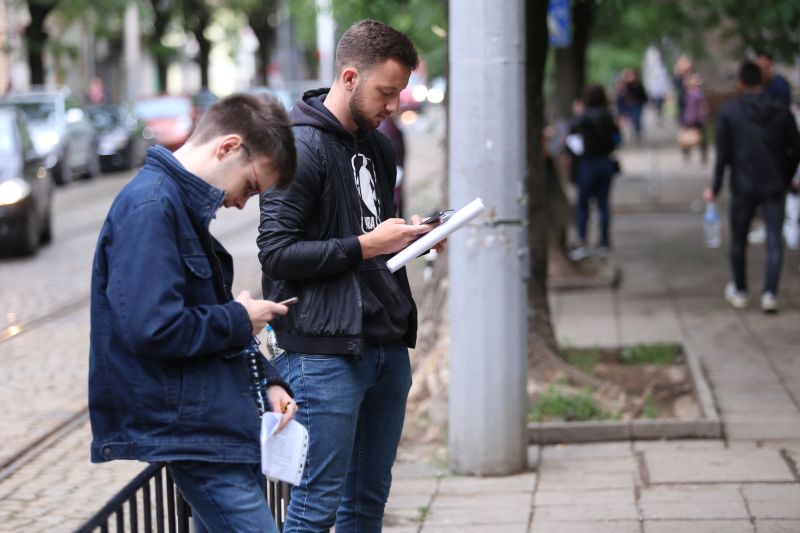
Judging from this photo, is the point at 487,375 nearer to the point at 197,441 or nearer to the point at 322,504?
the point at 322,504

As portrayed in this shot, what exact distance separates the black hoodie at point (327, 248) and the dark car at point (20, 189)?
11.7 metres

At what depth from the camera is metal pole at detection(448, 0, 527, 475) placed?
634cm

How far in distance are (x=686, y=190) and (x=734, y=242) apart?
1258 centimetres

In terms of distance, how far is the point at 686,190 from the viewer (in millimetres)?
23062

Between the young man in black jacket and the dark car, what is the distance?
11748 millimetres

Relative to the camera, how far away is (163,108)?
33.2 meters

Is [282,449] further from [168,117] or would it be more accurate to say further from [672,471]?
[168,117]

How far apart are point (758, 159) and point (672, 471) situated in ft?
14.8

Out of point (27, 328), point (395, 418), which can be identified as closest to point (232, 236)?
point (27, 328)

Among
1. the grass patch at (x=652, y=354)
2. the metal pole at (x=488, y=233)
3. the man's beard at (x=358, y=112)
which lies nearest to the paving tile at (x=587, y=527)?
the metal pole at (x=488, y=233)

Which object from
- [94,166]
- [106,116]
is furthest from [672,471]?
[106,116]

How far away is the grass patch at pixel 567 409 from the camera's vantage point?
749 centimetres

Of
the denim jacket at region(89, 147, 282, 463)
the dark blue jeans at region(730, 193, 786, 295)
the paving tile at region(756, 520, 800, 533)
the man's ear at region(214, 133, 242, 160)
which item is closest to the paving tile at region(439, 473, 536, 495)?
the paving tile at region(756, 520, 800, 533)

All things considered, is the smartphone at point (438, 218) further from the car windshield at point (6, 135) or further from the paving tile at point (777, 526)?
the car windshield at point (6, 135)
